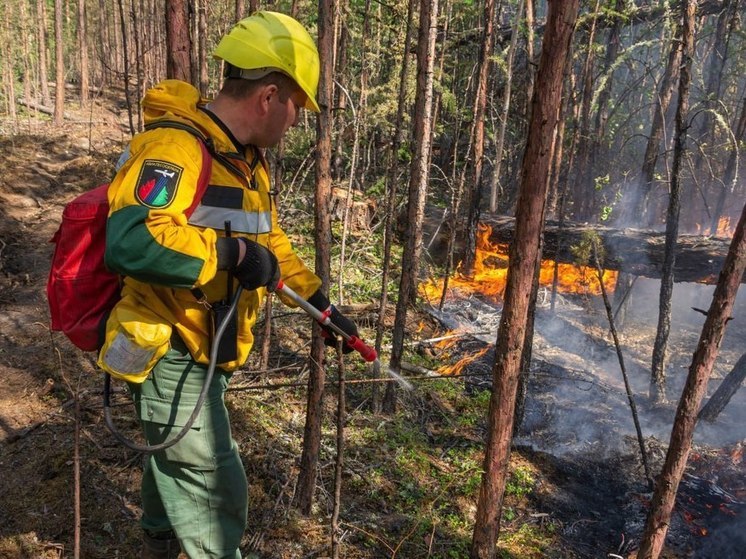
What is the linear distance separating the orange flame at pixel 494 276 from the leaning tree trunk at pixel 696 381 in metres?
9.12

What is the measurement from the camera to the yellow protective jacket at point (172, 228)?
191 centimetres

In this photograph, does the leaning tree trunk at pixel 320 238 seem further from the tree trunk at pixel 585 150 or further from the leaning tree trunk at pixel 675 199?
the tree trunk at pixel 585 150

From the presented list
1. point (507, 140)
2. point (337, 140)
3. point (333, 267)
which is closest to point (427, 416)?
point (333, 267)

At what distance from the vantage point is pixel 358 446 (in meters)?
5.88

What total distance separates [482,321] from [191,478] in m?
9.96

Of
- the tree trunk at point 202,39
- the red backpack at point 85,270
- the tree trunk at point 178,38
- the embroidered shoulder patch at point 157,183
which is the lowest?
the red backpack at point 85,270

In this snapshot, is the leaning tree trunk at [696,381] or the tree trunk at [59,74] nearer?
the leaning tree trunk at [696,381]

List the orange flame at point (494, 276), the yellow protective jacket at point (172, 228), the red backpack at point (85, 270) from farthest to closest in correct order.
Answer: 1. the orange flame at point (494, 276)
2. the red backpack at point (85, 270)
3. the yellow protective jacket at point (172, 228)

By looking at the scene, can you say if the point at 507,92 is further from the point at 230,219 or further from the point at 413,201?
the point at 230,219

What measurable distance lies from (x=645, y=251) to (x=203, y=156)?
11776 millimetres

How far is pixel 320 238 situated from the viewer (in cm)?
407

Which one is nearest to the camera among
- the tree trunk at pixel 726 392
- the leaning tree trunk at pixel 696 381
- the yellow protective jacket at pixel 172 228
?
the yellow protective jacket at pixel 172 228

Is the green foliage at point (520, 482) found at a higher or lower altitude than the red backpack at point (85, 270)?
lower

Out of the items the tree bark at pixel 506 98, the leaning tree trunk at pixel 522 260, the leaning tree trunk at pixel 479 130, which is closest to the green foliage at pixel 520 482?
the leaning tree trunk at pixel 522 260
